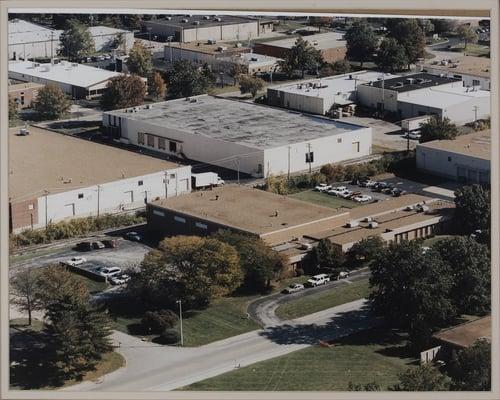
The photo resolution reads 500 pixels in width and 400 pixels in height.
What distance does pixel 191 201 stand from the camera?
28.7ft

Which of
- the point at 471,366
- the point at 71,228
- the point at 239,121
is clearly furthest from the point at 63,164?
the point at 471,366

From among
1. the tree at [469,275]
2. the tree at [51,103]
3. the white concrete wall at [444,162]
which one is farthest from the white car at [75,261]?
the tree at [51,103]

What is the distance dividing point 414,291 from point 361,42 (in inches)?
359

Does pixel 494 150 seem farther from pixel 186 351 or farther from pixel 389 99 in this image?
pixel 389 99

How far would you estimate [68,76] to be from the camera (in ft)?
44.9

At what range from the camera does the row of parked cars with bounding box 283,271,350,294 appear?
24.2ft

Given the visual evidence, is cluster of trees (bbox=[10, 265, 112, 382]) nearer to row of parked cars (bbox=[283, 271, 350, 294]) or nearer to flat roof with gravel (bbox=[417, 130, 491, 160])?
row of parked cars (bbox=[283, 271, 350, 294])

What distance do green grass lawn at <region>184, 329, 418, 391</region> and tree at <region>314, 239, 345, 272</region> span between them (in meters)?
1.17

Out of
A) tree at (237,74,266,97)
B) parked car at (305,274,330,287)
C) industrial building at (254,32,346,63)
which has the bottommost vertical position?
parked car at (305,274,330,287)

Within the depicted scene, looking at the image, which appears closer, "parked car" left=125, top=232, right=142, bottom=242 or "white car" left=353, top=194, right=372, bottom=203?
"parked car" left=125, top=232, right=142, bottom=242

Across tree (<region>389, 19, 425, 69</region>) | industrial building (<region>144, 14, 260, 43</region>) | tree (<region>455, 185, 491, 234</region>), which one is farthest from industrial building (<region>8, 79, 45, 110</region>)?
tree (<region>455, 185, 491, 234</region>)

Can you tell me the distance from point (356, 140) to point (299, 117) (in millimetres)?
914

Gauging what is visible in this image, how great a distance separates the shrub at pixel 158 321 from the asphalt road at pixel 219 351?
0.54 feet

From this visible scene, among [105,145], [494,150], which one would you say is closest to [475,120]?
[105,145]
